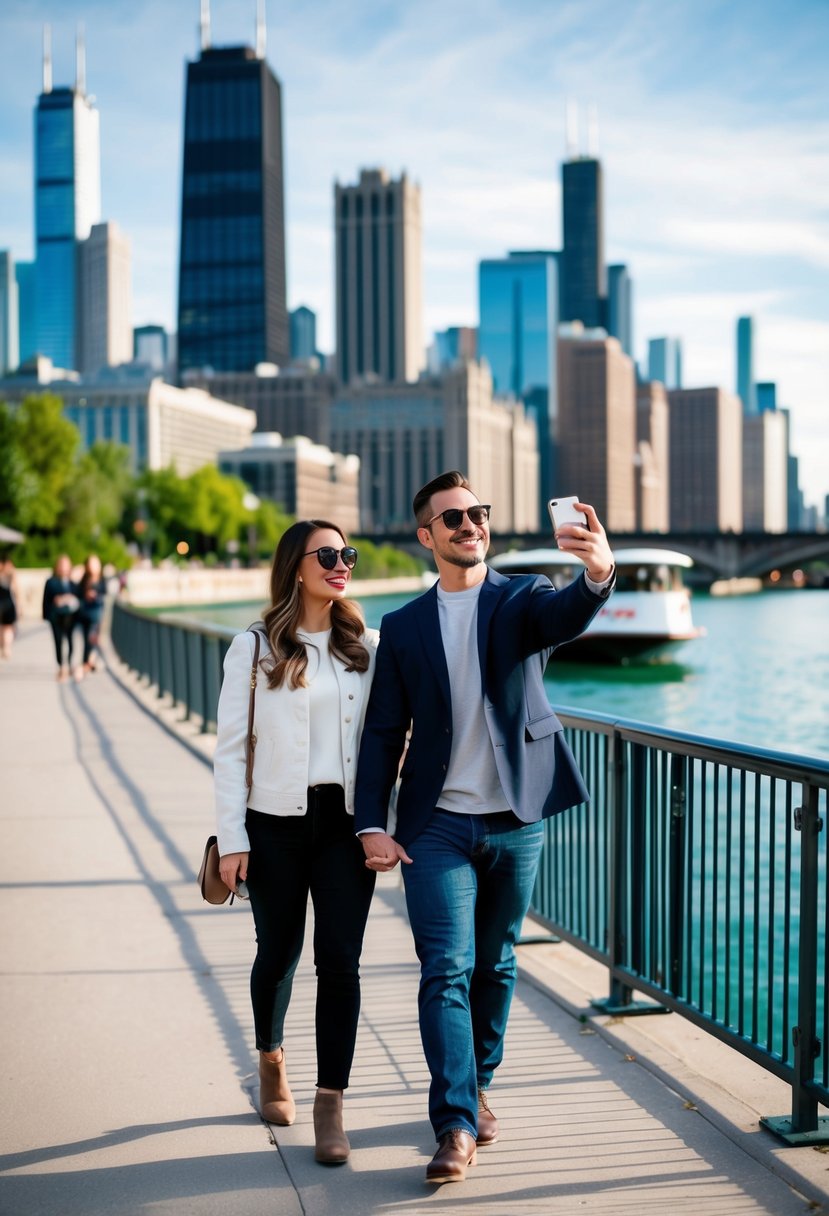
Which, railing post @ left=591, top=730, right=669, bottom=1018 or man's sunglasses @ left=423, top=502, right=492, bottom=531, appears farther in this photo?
railing post @ left=591, top=730, right=669, bottom=1018

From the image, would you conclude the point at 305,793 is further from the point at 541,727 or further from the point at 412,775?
the point at 541,727

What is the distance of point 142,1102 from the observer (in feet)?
14.0

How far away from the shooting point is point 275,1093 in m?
4.11

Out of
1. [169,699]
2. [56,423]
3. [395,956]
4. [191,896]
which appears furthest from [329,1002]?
[56,423]

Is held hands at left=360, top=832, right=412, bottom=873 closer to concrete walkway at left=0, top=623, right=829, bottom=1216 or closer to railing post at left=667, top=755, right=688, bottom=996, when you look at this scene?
concrete walkway at left=0, top=623, right=829, bottom=1216

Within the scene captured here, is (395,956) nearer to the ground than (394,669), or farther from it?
nearer to the ground

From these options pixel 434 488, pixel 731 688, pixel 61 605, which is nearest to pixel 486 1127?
pixel 434 488

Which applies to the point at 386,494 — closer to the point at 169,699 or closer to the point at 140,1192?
the point at 169,699

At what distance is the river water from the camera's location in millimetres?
31328

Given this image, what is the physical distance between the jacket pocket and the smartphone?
0.54 meters

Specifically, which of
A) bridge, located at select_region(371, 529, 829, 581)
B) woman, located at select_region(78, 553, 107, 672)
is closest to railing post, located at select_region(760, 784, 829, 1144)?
woman, located at select_region(78, 553, 107, 672)

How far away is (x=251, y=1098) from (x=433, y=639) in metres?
1.60

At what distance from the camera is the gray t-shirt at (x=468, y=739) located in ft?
12.5

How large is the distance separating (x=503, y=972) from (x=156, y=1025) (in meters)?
1.69
